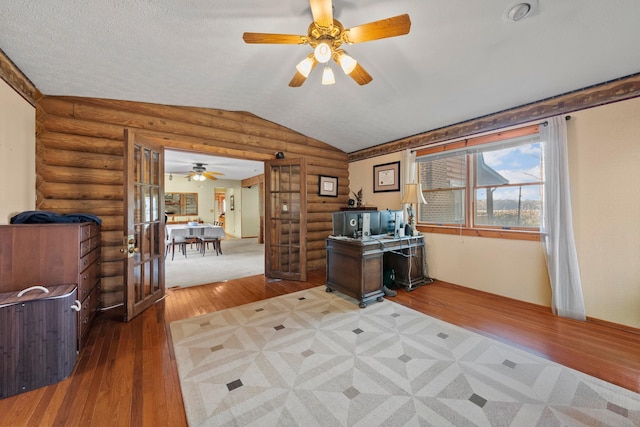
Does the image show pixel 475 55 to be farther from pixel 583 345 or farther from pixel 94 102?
pixel 94 102

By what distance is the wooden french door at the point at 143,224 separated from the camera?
2.74 meters

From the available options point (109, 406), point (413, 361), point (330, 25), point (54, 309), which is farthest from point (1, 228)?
point (413, 361)

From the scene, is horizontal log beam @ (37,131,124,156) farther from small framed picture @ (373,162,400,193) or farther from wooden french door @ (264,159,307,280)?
small framed picture @ (373,162,400,193)

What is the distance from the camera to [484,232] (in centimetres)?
362

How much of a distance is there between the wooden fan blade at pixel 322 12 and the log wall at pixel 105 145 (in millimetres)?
2689

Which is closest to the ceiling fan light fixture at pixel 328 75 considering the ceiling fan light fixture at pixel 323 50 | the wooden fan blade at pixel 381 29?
the ceiling fan light fixture at pixel 323 50

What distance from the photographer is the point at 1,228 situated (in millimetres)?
1956

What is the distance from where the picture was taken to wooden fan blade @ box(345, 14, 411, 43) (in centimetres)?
164

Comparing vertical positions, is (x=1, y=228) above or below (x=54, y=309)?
above

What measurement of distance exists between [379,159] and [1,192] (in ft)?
16.6

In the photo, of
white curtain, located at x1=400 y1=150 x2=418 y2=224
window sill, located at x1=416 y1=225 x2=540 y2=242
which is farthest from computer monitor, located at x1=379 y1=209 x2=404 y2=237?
window sill, located at x1=416 y1=225 x2=540 y2=242

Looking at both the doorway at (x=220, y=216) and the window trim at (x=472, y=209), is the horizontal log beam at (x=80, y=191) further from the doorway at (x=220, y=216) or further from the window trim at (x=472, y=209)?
the window trim at (x=472, y=209)

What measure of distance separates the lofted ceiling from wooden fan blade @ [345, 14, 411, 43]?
13.5 inches

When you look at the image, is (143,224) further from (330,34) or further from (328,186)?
(328,186)
